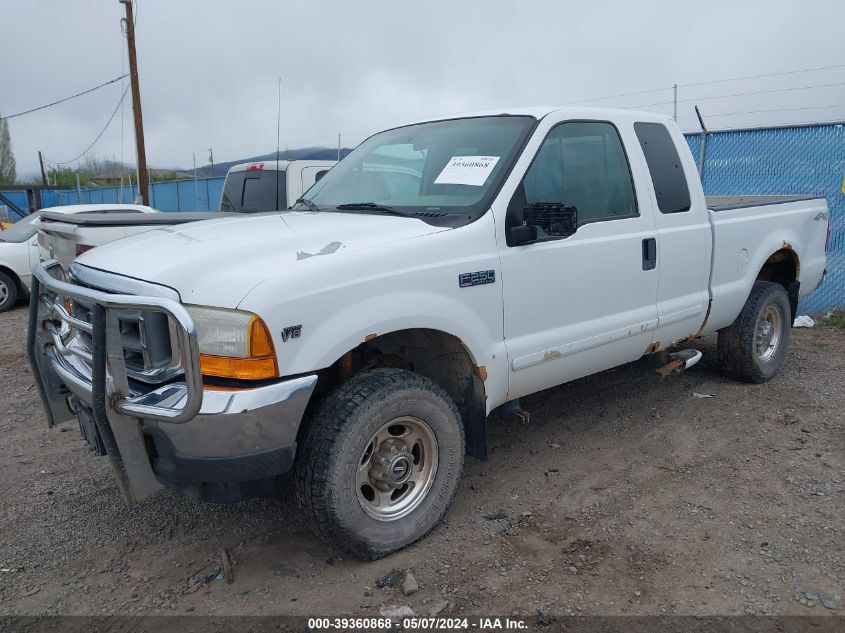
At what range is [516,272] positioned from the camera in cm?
342

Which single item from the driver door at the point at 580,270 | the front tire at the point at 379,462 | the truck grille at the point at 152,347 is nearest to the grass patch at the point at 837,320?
the driver door at the point at 580,270

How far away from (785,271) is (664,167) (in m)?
2.02

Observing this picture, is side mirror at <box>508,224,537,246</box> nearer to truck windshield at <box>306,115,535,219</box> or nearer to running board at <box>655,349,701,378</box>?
truck windshield at <box>306,115,535,219</box>

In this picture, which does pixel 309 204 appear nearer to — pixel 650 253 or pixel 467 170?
pixel 467 170

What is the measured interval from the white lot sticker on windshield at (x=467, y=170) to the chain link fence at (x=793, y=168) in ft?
20.1

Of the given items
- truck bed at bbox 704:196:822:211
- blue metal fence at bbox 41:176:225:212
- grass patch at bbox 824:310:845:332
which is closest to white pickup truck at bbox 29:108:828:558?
truck bed at bbox 704:196:822:211

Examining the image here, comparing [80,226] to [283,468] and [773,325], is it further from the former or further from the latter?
[773,325]

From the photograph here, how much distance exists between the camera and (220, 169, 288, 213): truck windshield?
30.7ft

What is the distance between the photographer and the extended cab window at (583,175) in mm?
3658

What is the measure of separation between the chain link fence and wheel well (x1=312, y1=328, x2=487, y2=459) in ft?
21.3

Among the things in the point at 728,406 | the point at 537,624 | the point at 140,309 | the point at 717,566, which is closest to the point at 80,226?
the point at 140,309

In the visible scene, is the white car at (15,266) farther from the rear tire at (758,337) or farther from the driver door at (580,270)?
the rear tire at (758,337)

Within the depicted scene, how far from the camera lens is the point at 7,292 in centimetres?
1034

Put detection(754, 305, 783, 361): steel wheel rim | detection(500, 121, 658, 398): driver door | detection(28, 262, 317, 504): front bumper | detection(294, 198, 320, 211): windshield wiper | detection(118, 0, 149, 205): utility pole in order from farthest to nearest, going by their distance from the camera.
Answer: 1. detection(118, 0, 149, 205): utility pole
2. detection(754, 305, 783, 361): steel wheel rim
3. detection(294, 198, 320, 211): windshield wiper
4. detection(500, 121, 658, 398): driver door
5. detection(28, 262, 317, 504): front bumper
